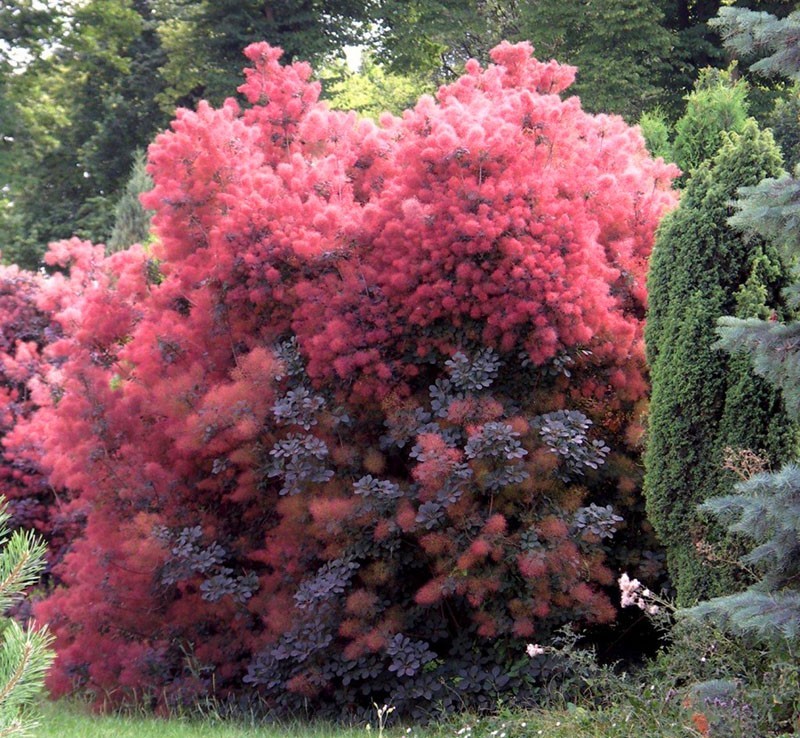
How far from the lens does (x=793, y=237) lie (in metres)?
4.03

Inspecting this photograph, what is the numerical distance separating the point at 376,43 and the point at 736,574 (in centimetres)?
1997

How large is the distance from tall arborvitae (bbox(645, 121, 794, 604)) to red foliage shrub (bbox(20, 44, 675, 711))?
0.50 metres

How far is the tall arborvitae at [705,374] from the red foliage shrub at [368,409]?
504 millimetres

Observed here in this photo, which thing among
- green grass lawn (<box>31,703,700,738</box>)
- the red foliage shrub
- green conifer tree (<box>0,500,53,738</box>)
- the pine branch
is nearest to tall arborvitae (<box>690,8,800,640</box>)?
the pine branch

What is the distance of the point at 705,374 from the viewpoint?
210 inches

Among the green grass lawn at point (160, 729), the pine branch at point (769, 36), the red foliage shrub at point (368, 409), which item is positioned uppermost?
the pine branch at point (769, 36)

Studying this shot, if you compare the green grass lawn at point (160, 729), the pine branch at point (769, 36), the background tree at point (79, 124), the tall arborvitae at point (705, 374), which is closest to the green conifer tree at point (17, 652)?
the green grass lawn at point (160, 729)

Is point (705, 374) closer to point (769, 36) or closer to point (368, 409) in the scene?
point (769, 36)

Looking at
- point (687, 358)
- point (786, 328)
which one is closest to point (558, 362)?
point (687, 358)

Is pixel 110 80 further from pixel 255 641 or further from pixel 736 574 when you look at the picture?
pixel 736 574

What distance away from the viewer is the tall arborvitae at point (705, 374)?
525cm

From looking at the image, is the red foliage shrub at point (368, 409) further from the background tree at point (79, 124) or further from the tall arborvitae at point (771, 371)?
the background tree at point (79, 124)

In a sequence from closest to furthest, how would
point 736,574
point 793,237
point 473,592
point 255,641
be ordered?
point 793,237, point 736,574, point 473,592, point 255,641

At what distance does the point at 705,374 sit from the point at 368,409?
2.14 metres
